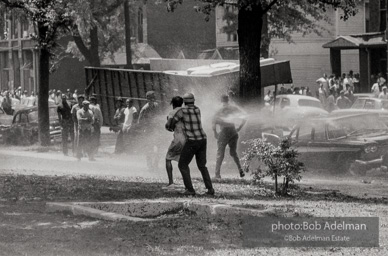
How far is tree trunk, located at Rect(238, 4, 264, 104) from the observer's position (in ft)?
61.6

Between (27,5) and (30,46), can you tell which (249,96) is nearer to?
(27,5)

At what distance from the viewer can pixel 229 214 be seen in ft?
37.9

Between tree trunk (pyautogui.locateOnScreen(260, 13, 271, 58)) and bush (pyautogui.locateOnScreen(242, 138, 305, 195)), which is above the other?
tree trunk (pyautogui.locateOnScreen(260, 13, 271, 58))

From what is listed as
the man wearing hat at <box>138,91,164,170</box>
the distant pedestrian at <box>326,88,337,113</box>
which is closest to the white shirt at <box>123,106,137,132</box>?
the man wearing hat at <box>138,91,164,170</box>

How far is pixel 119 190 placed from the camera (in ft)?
50.1

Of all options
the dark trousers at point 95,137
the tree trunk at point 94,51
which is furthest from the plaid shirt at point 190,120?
the tree trunk at point 94,51

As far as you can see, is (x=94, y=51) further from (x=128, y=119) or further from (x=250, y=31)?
(x=250, y=31)

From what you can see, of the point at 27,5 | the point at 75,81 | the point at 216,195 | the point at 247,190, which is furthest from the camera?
the point at 75,81

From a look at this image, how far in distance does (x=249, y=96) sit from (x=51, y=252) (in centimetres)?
1076

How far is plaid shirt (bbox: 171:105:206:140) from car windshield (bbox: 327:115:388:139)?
602 centimetres

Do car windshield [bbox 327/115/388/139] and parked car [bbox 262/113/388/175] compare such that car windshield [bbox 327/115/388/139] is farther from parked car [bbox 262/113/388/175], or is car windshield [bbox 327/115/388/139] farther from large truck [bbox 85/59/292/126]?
large truck [bbox 85/59/292/126]

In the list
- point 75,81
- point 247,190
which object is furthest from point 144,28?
point 247,190

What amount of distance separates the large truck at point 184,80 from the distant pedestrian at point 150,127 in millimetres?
4509

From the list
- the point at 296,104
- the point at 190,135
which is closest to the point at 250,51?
the point at 190,135
